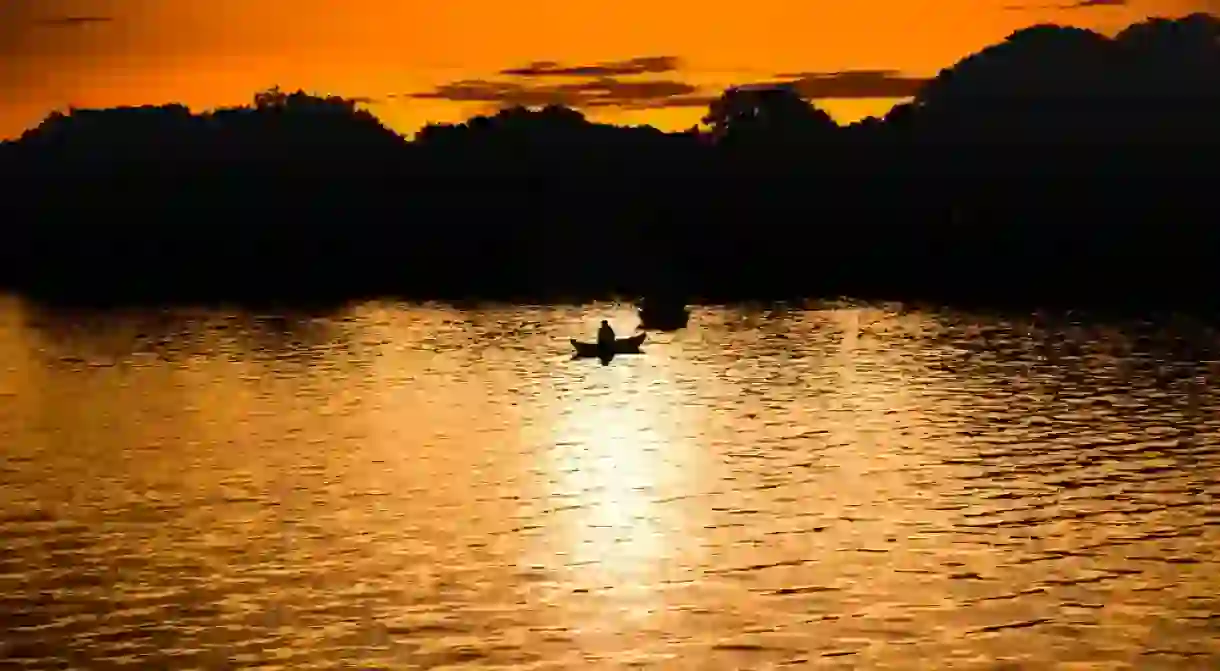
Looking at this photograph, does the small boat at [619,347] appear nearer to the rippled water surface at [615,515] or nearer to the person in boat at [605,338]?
the person in boat at [605,338]

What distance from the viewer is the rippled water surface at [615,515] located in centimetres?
4241

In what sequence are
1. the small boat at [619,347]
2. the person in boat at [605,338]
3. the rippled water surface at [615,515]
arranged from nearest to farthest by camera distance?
the rippled water surface at [615,515]
the person in boat at [605,338]
the small boat at [619,347]

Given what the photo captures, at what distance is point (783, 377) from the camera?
359 ft

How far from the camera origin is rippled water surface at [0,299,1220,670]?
1670 inches

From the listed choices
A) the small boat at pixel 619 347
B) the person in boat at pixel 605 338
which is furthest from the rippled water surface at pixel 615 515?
the small boat at pixel 619 347

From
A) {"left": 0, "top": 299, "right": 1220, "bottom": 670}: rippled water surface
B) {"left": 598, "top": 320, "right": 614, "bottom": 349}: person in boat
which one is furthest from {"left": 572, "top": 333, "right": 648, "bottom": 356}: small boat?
{"left": 0, "top": 299, "right": 1220, "bottom": 670}: rippled water surface

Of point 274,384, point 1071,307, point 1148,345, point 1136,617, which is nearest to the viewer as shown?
point 1136,617

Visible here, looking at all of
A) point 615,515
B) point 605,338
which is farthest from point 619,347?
point 615,515

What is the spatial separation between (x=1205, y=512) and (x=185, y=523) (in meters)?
33.8

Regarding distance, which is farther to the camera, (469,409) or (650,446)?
(469,409)

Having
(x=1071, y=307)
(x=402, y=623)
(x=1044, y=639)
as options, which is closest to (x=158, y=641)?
(x=402, y=623)

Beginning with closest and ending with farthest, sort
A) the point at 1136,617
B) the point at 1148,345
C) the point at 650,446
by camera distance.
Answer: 1. the point at 1136,617
2. the point at 650,446
3. the point at 1148,345

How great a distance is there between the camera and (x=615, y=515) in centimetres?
5953

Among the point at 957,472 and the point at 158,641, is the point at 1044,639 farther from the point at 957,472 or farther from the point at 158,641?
the point at 957,472
